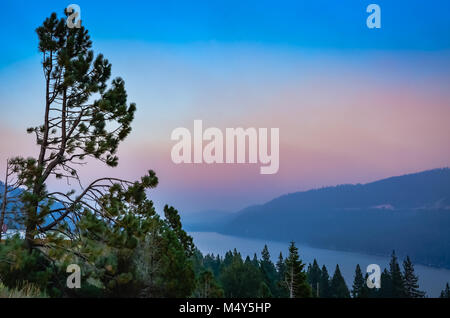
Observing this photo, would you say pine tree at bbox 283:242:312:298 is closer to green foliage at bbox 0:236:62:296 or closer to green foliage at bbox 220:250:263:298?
green foliage at bbox 0:236:62:296

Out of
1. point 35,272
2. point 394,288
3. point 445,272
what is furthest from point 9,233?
point 445,272

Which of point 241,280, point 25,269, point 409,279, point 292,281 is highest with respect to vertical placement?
point 25,269

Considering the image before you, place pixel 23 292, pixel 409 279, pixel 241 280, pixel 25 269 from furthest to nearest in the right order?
1. pixel 409 279
2. pixel 241 280
3. pixel 25 269
4. pixel 23 292

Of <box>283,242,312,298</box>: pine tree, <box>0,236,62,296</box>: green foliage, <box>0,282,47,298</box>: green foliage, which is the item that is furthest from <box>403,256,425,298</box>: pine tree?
<box>0,282,47,298</box>: green foliage

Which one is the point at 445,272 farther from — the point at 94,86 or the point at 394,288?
the point at 94,86

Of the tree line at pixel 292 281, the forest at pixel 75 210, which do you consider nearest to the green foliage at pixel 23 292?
the forest at pixel 75 210

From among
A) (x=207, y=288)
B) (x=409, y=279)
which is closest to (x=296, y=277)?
(x=207, y=288)

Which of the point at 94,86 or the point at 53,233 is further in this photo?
the point at 94,86

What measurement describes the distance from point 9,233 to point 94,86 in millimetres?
4230

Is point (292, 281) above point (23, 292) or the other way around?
the other way around

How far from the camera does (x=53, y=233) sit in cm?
781

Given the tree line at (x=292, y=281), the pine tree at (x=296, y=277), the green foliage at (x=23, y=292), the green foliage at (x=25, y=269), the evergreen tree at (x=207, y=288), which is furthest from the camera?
the tree line at (x=292, y=281)

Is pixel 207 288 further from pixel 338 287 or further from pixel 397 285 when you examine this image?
pixel 338 287

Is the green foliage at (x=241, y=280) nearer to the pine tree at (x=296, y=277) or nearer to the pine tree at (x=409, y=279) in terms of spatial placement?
the pine tree at (x=409, y=279)
